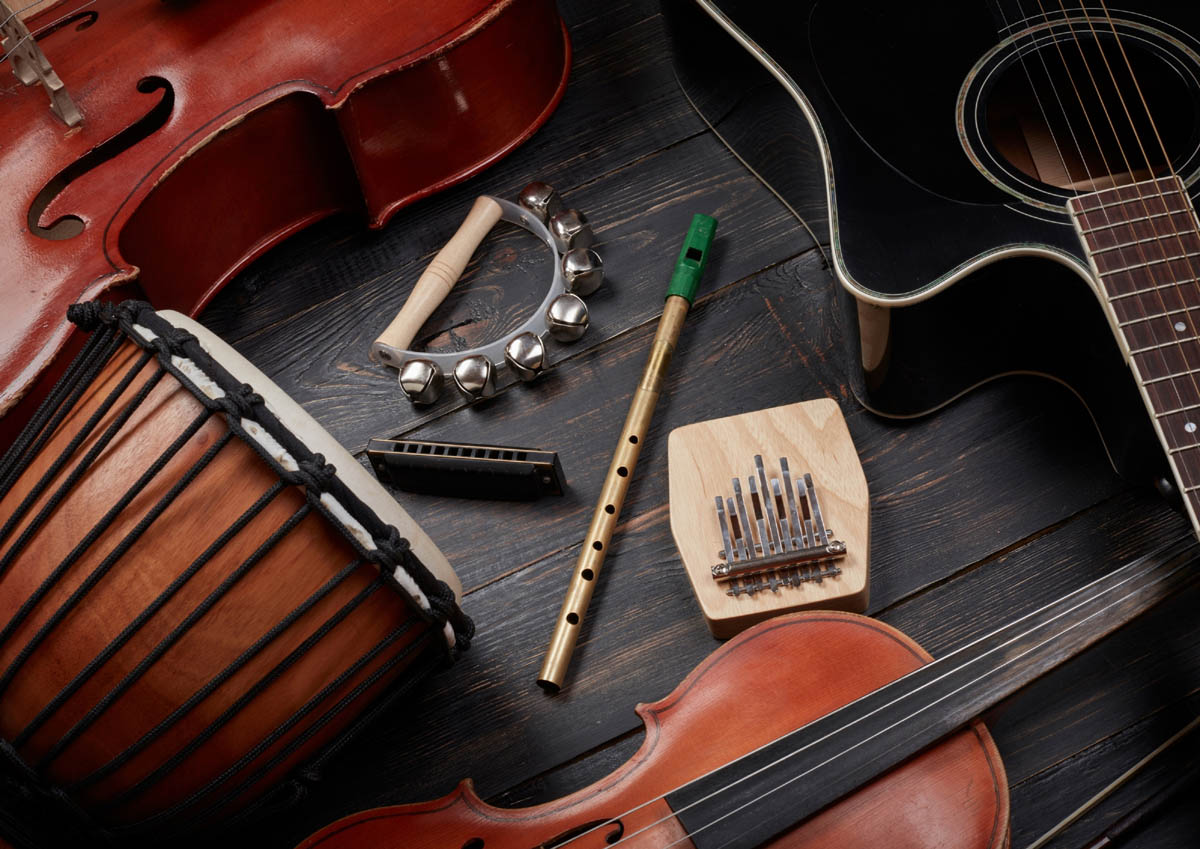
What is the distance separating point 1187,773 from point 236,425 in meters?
1.14

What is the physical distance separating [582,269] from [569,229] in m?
0.08

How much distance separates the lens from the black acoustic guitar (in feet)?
4.19

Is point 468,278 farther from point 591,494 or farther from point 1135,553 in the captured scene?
point 1135,553

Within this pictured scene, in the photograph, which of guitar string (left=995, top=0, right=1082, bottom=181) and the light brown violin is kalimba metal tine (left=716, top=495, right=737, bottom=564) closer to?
the light brown violin

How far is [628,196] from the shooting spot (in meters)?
1.82

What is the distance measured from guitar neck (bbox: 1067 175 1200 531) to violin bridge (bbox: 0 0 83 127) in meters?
1.35

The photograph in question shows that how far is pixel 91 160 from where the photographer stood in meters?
1.55

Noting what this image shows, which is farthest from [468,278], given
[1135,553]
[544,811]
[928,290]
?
[1135,553]

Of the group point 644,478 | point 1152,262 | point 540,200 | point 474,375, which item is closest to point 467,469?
point 474,375

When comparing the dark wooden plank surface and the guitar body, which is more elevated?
the guitar body

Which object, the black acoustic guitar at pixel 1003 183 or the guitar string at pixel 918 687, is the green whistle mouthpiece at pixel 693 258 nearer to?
the black acoustic guitar at pixel 1003 183

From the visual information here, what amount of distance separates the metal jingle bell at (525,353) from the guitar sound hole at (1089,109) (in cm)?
68

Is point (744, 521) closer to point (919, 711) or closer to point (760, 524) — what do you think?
point (760, 524)

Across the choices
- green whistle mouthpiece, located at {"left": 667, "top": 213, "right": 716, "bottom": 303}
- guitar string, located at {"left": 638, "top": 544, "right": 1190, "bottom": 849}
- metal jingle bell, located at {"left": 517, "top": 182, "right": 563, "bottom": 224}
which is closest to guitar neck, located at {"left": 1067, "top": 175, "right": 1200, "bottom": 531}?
guitar string, located at {"left": 638, "top": 544, "right": 1190, "bottom": 849}
